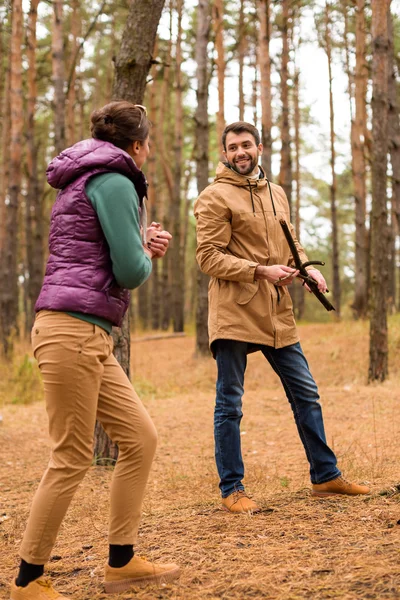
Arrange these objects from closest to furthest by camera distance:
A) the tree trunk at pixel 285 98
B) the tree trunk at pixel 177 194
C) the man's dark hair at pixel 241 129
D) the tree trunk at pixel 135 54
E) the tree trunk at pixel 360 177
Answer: the man's dark hair at pixel 241 129 < the tree trunk at pixel 135 54 < the tree trunk at pixel 285 98 < the tree trunk at pixel 360 177 < the tree trunk at pixel 177 194

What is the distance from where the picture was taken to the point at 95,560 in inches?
150

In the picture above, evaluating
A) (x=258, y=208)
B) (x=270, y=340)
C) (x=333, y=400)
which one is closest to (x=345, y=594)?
(x=270, y=340)

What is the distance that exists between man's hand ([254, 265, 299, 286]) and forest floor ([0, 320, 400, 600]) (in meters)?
1.40

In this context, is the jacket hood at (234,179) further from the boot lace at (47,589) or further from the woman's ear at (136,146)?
the boot lace at (47,589)

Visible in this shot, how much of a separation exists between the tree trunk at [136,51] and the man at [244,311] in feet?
6.93

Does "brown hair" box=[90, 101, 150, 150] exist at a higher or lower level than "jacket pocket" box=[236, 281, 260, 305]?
higher

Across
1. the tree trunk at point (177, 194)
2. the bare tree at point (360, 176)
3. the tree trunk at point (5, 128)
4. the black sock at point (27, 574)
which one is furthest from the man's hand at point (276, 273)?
the tree trunk at point (177, 194)

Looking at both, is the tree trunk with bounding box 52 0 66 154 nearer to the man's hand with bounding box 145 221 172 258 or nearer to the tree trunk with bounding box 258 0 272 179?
the tree trunk with bounding box 258 0 272 179

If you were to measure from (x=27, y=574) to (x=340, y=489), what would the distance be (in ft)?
7.17

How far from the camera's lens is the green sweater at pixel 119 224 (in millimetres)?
2990

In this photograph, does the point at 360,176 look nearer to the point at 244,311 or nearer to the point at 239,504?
the point at 244,311

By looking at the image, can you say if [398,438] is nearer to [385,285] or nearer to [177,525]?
[177,525]

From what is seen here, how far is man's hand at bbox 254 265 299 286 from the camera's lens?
423 centimetres

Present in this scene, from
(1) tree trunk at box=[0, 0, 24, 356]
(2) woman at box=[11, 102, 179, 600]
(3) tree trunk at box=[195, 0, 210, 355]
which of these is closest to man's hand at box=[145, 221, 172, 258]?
(2) woman at box=[11, 102, 179, 600]
